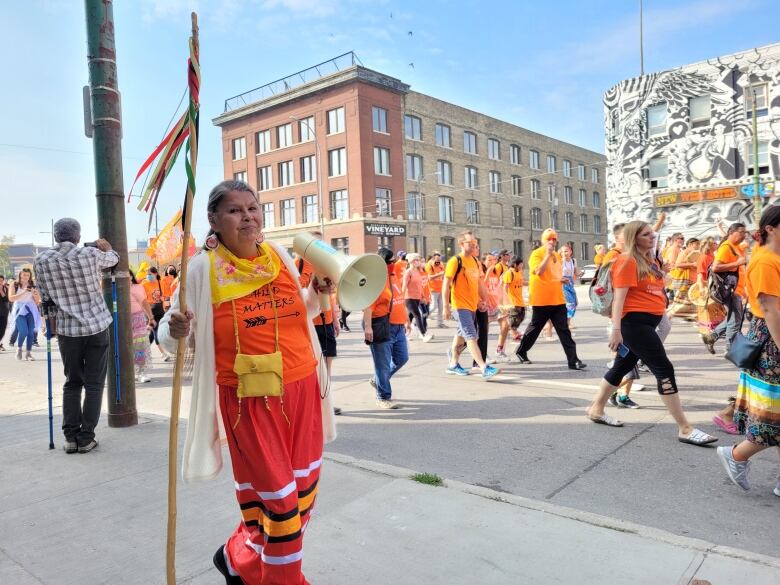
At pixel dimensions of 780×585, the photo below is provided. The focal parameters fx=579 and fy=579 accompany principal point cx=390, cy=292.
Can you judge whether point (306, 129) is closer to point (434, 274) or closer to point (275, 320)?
point (434, 274)

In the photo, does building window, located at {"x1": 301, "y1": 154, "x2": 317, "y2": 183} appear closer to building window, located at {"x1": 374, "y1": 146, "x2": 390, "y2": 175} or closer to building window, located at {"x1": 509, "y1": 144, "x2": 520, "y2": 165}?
building window, located at {"x1": 374, "y1": 146, "x2": 390, "y2": 175}

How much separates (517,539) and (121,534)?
2119 millimetres

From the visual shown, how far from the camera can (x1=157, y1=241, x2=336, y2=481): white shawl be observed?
2.36 m

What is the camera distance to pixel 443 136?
43438 millimetres

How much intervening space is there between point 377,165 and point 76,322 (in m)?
35.1

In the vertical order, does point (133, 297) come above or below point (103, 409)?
above

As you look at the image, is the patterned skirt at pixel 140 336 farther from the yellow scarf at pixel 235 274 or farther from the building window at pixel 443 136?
the building window at pixel 443 136

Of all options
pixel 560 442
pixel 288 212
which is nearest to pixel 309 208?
pixel 288 212

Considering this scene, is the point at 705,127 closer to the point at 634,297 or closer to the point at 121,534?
the point at 634,297

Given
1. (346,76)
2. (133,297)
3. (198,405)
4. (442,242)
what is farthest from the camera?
(442,242)

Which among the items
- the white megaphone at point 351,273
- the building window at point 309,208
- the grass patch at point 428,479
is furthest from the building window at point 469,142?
the white megaphone at point 351,273

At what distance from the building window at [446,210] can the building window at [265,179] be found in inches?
492

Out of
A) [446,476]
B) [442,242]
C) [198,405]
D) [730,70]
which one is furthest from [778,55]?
[198,405]

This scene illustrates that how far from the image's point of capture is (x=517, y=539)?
2.94 meters
